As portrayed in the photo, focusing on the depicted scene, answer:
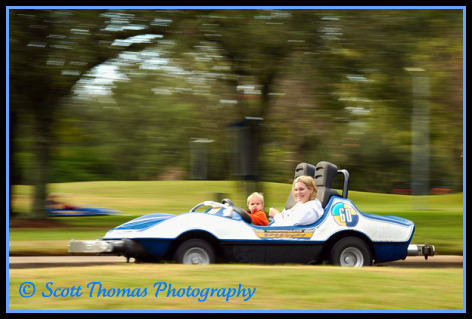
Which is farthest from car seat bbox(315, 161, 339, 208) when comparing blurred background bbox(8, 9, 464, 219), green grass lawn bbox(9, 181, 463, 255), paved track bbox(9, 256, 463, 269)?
blurred background bbox(8, 9, 464, 219)

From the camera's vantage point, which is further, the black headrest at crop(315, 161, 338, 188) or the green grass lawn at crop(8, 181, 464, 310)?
the black headrest at crop(315, 161, 338, 188)

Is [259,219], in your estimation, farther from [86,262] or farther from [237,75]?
[237,75]

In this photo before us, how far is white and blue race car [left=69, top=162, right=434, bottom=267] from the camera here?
27.0ft

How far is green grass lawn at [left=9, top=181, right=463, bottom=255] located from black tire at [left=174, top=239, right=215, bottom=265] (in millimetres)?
1748

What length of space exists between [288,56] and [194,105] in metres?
2.35

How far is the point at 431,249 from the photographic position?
9.23 metres

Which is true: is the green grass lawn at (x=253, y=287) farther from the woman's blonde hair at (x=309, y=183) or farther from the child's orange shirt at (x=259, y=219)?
the woman's blonde hair at (x=309, y=183)

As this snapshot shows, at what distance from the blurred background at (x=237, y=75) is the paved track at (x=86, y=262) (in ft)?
13.7

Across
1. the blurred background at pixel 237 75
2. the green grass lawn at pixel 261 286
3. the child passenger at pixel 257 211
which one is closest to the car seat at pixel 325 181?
the child passenger at pixel 257 211

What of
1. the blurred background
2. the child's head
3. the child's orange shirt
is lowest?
the child's orange shirt

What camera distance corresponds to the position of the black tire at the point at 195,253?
8250 mm

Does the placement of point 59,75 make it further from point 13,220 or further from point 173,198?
point 173,198

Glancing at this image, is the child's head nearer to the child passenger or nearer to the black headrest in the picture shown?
the child passenger

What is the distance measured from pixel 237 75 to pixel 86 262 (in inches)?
213
